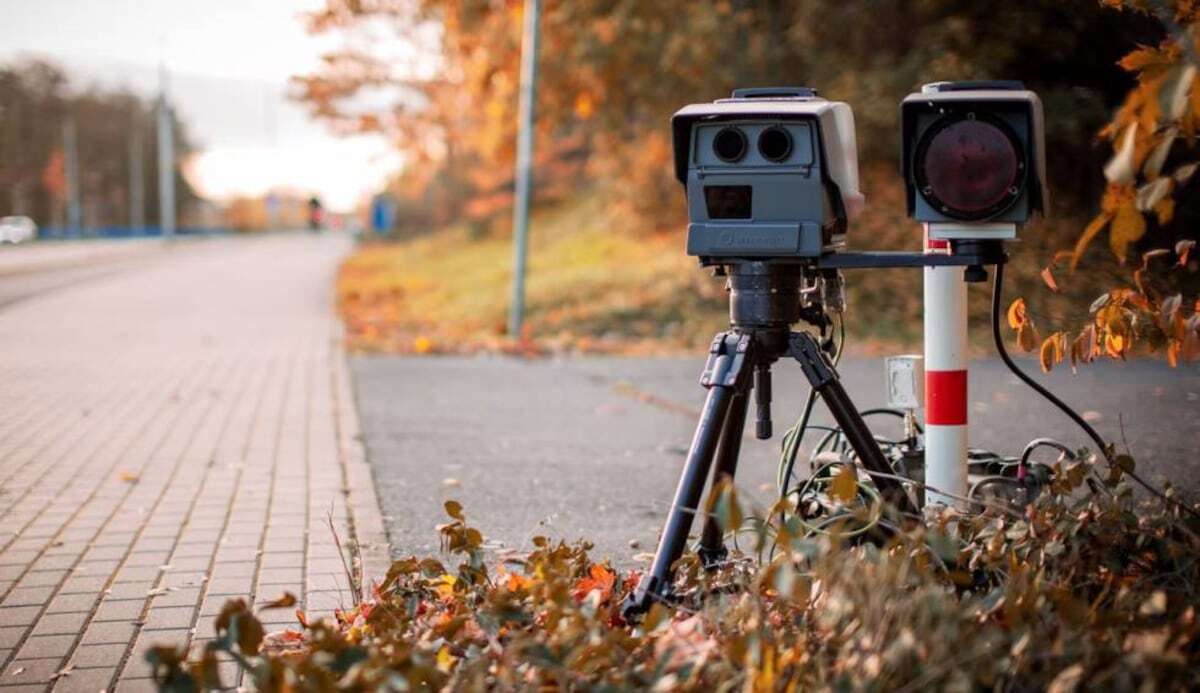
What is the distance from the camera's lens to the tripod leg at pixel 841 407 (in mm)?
3506

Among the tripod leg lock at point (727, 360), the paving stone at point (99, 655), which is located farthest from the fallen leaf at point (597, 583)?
the paving stone at point (99, 655)

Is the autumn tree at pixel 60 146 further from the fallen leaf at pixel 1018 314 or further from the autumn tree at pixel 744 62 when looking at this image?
the fallen leaf at pixel 1018 314

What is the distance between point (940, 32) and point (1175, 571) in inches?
440

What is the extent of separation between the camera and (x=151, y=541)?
5234 mm

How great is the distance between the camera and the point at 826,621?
104 inches

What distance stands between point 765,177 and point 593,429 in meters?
4.94

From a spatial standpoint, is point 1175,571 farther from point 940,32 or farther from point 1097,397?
point 940,32

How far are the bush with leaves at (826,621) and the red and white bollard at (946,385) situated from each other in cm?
30

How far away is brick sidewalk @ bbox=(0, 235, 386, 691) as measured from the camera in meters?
4.11

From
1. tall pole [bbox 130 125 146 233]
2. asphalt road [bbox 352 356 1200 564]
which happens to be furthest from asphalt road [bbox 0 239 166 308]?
tall pole [bbox 130 125 146 233]

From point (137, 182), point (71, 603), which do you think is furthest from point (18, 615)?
point (137, 182)

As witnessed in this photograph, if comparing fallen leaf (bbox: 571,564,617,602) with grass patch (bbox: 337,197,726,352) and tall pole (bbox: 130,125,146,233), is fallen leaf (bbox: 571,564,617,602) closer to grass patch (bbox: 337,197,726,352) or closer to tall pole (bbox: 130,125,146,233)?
grass patch (bbox: 337,197,726,352)

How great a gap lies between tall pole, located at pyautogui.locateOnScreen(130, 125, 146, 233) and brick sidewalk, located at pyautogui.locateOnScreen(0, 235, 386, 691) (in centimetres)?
6616

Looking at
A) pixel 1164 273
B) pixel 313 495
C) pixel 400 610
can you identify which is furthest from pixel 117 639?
pixel 1164 273
